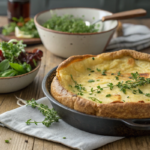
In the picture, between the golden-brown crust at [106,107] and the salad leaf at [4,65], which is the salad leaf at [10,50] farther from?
the golden-brown crust at [106,107]

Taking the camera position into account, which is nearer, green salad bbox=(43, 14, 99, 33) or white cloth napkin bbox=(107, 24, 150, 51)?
green salad bbox=(43, 14, 99, 33)

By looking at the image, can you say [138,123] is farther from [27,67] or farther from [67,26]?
[67,26]

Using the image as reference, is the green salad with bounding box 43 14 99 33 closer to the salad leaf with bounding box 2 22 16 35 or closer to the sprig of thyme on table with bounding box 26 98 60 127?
the salad leaf with bounding box 2 22 16 35

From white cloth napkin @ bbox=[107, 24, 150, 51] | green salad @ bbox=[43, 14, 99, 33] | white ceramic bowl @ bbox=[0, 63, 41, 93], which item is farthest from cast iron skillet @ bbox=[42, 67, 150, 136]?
white cloth napkin @ bbox=[107, 24, 150, 51]

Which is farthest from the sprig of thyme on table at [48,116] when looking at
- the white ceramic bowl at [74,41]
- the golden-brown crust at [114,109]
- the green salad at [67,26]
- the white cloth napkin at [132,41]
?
the white cloth napkin at [132,41]

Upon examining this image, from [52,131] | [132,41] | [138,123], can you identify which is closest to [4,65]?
[52,131]

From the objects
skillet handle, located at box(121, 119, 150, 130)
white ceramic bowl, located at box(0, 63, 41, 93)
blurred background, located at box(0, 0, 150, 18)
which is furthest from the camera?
blurred background, located at box(0, 0, 150, 18)
